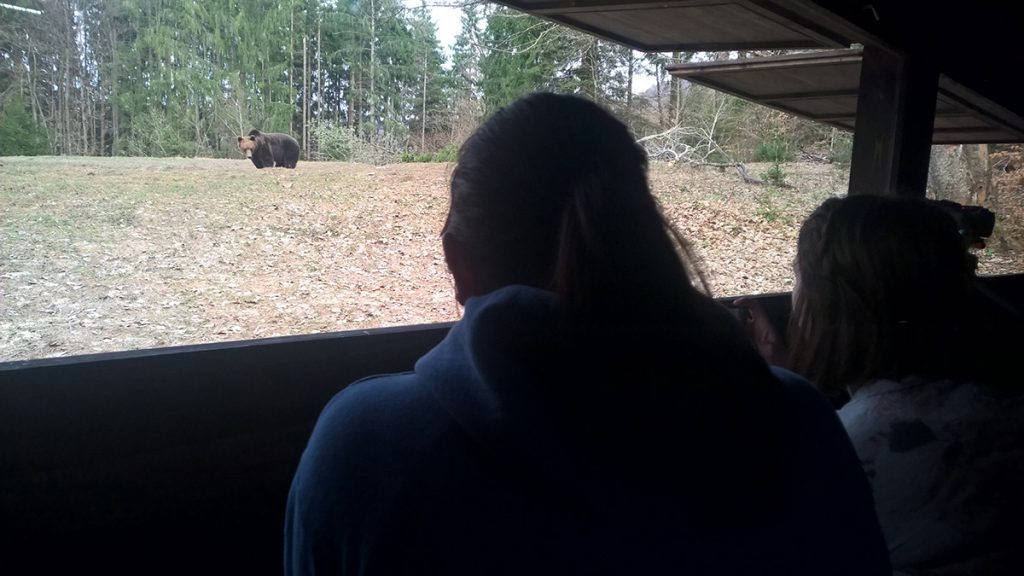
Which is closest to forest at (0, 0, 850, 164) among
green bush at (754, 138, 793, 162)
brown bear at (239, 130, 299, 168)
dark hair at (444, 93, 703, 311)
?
brown bear at (239, 130, 299, 168)

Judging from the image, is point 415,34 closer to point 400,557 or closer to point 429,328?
point 429,328

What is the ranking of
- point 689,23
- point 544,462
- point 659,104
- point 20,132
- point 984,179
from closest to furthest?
1. point 544,462
2. point 689,23
3. point 20,132
4. point 659,104
5. point 984,179

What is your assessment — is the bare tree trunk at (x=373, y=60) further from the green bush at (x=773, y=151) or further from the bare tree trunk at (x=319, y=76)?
the green bush at (x=773, y=151)

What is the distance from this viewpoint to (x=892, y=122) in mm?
3008

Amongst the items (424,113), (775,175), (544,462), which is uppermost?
(424,113)

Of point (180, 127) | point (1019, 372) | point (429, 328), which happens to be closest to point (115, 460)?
point (429, 328)

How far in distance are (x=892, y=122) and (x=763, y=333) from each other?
1.85m

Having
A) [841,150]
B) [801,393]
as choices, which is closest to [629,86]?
[801,393]

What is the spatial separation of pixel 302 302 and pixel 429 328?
4142 millimetres

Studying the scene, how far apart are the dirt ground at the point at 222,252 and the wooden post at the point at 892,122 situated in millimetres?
2781

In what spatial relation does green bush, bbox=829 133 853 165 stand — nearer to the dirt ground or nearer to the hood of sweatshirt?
the dirt ground

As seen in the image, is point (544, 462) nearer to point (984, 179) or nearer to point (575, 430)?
point (575, 430)

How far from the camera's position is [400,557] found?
553mm

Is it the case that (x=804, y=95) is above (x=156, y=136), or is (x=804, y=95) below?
above
